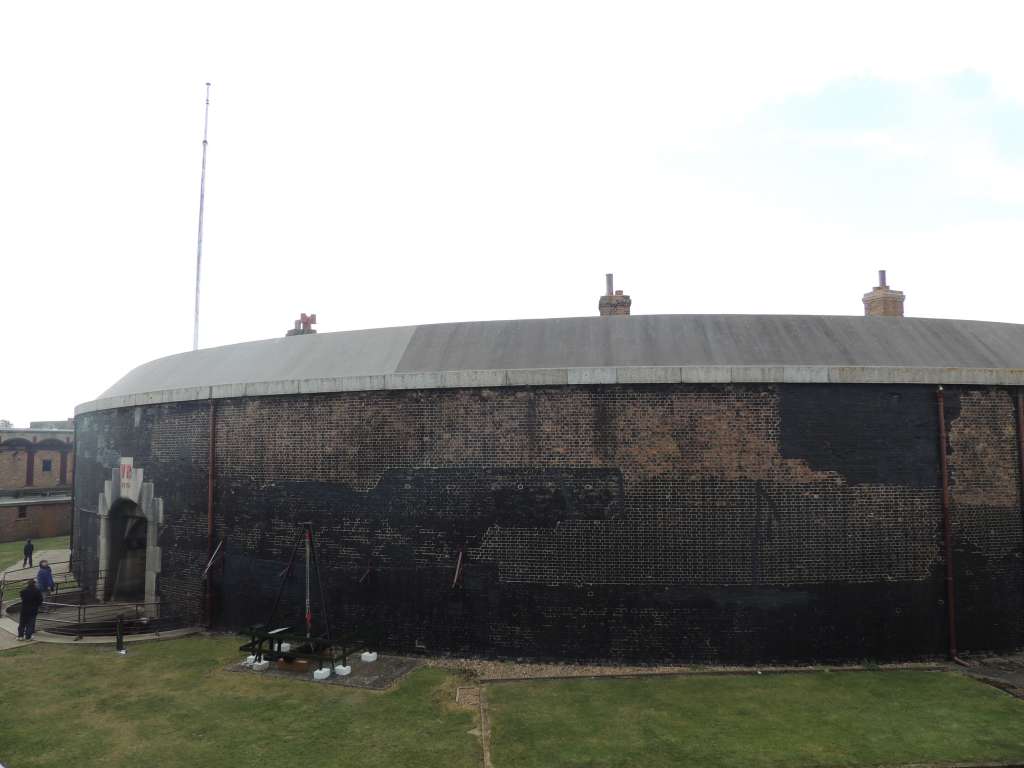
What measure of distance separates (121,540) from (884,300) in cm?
2035

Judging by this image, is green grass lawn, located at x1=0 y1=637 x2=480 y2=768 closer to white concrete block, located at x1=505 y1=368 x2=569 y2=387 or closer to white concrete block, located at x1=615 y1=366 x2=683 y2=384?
white concrete block, located at x1=505 y1=368 x2=569 y2=387

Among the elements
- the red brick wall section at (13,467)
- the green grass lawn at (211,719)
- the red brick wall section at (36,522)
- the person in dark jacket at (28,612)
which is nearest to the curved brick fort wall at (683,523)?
the green grass lawn at (211,719)

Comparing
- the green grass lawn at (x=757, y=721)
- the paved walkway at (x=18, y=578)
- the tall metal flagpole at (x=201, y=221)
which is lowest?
the paved walkway at (x=18, y=578)

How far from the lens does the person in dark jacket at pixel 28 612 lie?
1346cm

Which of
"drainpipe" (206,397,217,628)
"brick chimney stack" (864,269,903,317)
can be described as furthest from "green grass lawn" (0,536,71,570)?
"brick chimney stack" (864,269,903,317)

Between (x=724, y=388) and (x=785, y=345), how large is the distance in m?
2.13

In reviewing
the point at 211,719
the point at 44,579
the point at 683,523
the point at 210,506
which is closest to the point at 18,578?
the point at 44,579

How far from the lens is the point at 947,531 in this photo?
1159 centimetres

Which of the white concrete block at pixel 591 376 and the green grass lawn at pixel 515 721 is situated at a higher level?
the white concrete block at pixel 591 376

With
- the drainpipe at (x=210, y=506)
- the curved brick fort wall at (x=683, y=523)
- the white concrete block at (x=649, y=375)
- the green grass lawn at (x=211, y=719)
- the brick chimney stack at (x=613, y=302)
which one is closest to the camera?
the green grass lawn at (x=211, y=719)

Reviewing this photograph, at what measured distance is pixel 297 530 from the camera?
1310cm

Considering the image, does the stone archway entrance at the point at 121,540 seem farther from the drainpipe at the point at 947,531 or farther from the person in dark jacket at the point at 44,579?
the drainpipe at the point at 947,531

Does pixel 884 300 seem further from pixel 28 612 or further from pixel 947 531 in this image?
pixel 28 612

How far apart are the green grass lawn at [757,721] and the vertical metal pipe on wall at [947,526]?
1159 mm
